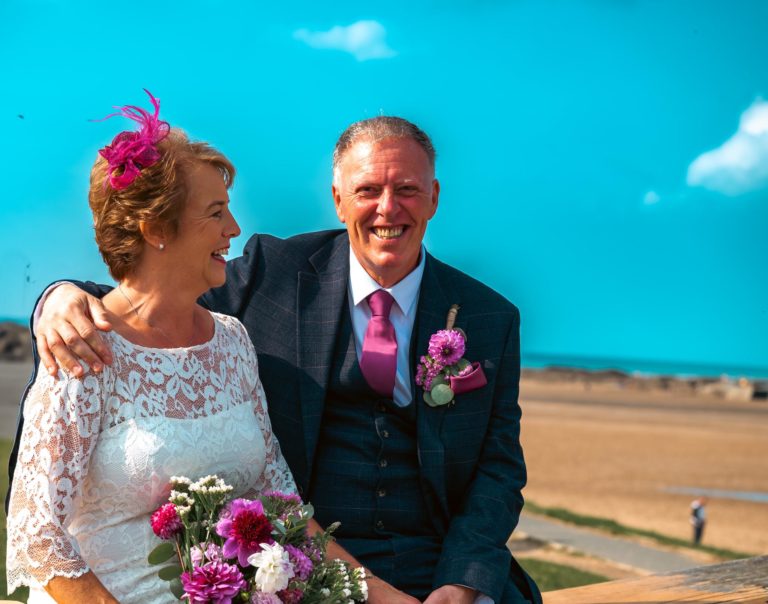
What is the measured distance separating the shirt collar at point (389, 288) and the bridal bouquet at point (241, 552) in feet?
3.69

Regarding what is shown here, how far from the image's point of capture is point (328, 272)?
12.3 ft

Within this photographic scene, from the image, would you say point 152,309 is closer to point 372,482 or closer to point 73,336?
point 73,336

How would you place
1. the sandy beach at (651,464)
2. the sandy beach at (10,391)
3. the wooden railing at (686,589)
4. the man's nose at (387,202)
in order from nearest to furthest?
the man's nose at (387,202) < the wooden railing at (686,589) < the sandy beach at (651,464) < the sandy beach at (10,391)

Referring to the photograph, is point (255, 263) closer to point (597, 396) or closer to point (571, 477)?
point (571, 477)

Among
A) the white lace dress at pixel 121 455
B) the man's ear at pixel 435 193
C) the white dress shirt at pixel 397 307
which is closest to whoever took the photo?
the white lace dress at pixel 121 455

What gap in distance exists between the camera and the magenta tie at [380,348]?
3.49m

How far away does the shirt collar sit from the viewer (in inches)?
144

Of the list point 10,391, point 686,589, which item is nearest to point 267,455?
point 686,589

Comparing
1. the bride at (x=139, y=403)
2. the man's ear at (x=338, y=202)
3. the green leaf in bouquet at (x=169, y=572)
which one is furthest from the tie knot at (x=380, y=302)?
the green leaf in bouquet at (x=169, y=572)

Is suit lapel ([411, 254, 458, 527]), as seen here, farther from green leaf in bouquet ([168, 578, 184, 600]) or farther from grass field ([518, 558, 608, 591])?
grass field ([518, 558, 608, 591])

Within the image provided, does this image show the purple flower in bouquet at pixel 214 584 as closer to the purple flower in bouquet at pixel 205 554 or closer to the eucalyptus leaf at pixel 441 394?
the purple flower in bouquet at pixel 205 554

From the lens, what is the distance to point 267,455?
3.16 m

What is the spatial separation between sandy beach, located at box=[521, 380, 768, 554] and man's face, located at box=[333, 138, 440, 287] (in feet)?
35.7

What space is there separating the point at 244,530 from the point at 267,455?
69 cm
